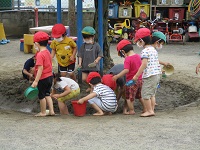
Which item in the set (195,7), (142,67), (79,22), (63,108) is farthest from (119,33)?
(142,67)

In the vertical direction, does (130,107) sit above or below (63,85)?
below

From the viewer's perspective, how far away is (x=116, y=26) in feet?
56.5

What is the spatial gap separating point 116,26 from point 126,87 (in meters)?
10.7

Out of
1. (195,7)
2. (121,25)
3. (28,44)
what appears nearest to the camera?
(28,44)

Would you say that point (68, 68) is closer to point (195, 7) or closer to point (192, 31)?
point (195, 7)

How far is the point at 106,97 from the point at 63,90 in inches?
29.8

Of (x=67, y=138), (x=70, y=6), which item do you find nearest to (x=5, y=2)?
(x=70, y=6)

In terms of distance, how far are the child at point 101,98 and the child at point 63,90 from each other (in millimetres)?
377

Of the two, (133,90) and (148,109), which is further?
(133,90)

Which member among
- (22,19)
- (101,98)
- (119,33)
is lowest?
(101,98)

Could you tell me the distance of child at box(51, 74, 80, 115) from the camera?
6.82 meters

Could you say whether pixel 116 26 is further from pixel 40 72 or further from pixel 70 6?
pixel 40 72

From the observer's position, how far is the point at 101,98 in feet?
21.6

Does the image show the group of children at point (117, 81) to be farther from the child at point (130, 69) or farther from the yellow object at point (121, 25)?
the yellow object at point (121, 25)
